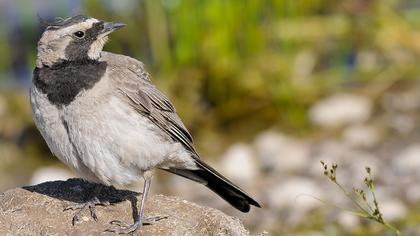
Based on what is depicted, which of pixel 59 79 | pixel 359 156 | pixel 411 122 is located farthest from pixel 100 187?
pixel 411 122

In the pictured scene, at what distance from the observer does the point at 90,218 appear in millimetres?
6605

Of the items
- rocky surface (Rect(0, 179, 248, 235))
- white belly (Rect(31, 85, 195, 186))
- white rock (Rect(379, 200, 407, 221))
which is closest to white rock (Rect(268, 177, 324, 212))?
white rock (Rect(379, 200, 407, 221))

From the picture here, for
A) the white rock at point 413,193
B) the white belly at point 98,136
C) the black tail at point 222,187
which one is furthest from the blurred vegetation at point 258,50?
the white belly at point 98,136

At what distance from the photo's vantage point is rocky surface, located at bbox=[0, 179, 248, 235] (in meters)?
6.40

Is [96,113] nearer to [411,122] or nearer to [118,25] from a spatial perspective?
[118,25]

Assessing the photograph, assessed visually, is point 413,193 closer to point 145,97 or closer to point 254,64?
point 254,64

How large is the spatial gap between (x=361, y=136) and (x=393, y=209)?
2.12 meters

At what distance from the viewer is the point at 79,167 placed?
6734 mm

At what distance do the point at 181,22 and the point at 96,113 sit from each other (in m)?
4.75

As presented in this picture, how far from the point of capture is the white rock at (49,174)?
11093mm

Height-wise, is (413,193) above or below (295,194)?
above

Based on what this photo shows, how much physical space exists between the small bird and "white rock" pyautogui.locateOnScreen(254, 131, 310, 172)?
3862mm

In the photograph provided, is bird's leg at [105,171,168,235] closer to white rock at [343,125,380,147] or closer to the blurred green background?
the blurred green background

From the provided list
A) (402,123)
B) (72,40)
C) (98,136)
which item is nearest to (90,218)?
(98,136)
